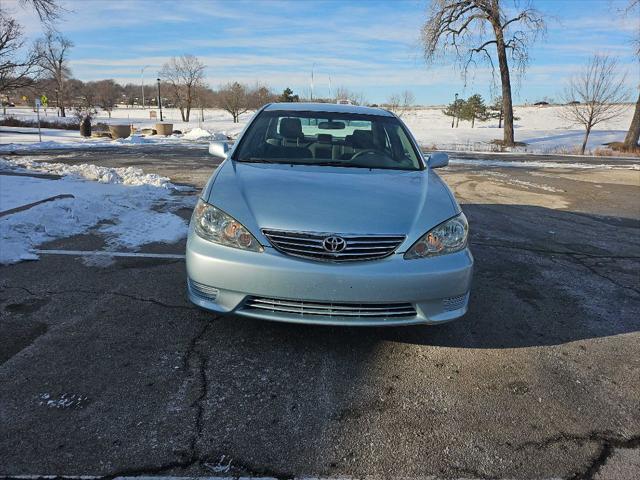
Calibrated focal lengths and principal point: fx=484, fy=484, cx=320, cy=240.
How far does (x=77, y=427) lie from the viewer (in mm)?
2312

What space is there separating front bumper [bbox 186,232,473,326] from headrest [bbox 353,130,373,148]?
1.78m

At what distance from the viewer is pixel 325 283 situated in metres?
2.77

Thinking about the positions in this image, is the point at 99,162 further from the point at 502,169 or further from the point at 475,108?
the point at 475,108

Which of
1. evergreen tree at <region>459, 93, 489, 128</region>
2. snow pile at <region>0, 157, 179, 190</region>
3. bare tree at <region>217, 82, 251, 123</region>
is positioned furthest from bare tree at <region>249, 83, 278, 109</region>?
snow pile at <region>0, 157, 179, 190</region>

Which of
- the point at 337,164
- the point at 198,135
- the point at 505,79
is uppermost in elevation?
the point at 505,79

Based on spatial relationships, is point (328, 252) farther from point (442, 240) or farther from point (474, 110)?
point (474, 110)

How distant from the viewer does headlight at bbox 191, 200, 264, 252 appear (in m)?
2.91

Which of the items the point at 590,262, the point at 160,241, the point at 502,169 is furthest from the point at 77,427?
the point at 502,169

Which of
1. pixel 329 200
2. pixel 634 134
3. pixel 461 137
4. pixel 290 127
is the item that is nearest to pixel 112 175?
pixel 290 127

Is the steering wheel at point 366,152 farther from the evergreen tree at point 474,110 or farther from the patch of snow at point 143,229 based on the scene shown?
the evergreen tree at point 474,110

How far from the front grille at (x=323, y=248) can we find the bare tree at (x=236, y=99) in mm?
65994

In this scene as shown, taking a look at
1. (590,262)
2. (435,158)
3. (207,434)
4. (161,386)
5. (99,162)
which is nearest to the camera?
(207,434)

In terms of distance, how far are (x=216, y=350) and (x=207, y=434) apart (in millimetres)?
827

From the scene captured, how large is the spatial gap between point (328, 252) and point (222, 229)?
70 cm
